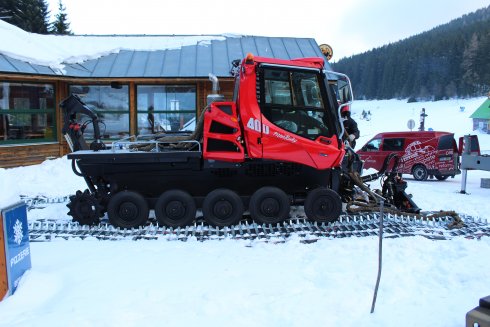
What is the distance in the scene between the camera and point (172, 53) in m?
15.2

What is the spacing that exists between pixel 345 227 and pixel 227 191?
1.86 metres

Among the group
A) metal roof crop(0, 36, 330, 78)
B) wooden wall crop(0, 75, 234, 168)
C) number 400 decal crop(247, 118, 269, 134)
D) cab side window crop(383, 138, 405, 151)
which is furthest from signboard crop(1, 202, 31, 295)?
cab side window crop(383, 138, 405, 151)

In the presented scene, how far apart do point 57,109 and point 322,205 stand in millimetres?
10369

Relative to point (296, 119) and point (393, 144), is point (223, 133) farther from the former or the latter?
point (393, 144)

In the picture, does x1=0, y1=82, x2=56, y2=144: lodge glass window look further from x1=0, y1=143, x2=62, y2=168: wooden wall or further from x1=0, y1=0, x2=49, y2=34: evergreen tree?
x1=0, y1=0, x2=49, y2=34: evergreen tree

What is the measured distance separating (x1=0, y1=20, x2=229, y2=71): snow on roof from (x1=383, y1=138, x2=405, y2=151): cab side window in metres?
7.50

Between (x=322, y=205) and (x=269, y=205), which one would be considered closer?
(x=269, y=205)

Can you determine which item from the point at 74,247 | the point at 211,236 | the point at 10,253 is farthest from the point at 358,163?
the point at 10,253

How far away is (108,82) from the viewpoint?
Answer: 1410 centimetres

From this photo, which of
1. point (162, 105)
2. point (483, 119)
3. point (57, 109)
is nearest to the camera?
point (57, 109)

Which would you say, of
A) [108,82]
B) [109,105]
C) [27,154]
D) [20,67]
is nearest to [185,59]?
[108,82]

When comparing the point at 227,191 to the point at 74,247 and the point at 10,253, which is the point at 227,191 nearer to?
the point at 74,247

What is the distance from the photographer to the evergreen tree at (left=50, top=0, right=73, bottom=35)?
40.4 meters

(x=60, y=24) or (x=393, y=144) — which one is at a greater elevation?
(x=60, y=24)
